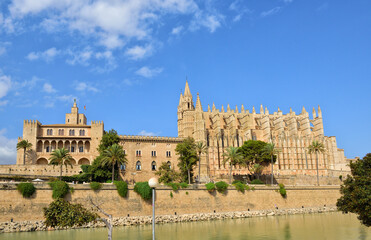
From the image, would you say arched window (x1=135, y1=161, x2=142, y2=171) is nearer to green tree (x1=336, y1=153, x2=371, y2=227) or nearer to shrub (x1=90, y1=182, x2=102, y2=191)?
shrub (x1=90, y1=182, x2=102, y2=191)

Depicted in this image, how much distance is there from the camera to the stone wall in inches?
1524

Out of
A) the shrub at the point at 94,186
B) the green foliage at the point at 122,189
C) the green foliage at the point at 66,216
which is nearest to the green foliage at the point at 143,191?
the green foliage at the point at 122,189

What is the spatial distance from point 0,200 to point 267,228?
2736 cm

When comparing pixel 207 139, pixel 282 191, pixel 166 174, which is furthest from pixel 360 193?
pixel 207 139

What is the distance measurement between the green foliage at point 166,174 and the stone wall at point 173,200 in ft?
39.5

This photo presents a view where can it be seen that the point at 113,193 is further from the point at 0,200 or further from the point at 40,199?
the point at 0,200

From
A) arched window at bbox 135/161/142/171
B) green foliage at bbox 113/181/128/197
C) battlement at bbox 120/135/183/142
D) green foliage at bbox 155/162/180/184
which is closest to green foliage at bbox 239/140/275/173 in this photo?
battlement at bbox 120/135/183/142

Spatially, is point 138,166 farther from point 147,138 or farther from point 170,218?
point 170,218

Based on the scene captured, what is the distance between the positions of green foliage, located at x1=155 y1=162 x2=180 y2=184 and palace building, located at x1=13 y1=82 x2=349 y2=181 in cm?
421

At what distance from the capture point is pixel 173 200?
151 ft

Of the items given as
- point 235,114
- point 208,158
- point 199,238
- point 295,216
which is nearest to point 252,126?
point 235,114

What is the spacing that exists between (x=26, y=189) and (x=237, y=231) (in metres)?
22.1

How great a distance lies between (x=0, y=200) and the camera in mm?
38125

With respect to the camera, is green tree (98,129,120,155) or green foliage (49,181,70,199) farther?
green tree (98,129,120,155)
